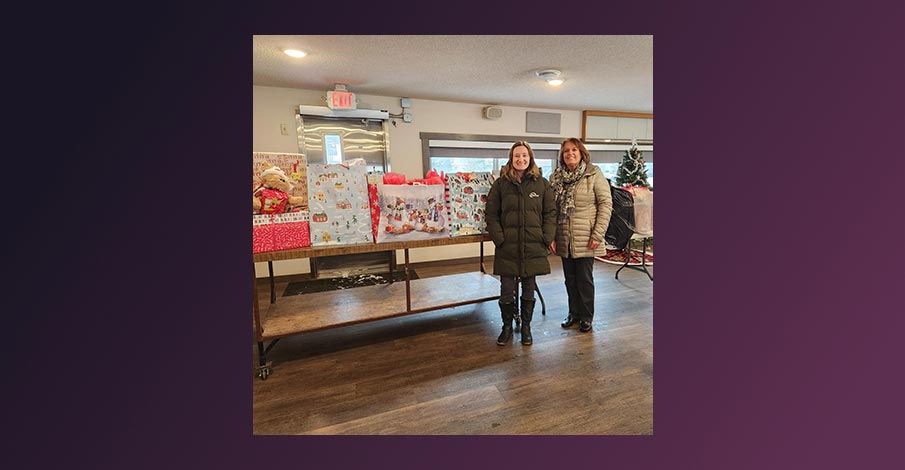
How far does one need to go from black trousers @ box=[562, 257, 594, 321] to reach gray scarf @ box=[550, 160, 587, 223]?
1.15 ft

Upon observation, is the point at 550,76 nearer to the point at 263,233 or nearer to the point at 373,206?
the point at 373,206

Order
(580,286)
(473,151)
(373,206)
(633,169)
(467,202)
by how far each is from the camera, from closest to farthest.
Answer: (373,206), (467,202), (580,286), (473,151), (633,169)

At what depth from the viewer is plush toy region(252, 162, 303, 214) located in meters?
1.86

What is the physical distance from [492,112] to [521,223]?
2.88 meters

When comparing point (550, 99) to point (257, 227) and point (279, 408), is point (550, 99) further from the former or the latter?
point (279, 408)

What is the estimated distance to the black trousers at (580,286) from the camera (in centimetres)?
250

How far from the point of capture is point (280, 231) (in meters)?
1.91

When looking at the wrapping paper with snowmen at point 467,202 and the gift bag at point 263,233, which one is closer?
the gift bag at point 263,233

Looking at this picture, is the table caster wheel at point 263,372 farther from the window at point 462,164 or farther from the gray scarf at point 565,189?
the window at point 462,164

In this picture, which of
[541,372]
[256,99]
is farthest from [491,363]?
[256,99]

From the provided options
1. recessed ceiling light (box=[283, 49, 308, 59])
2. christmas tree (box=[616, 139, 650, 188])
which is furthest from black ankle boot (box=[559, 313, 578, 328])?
christmas tree (box=[616, 139, 650, 188])

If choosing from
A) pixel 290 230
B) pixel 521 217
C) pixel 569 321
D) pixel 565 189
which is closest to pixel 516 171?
pixel 521 217

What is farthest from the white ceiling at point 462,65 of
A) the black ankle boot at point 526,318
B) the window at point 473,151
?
the black ankle boot at point 526,318

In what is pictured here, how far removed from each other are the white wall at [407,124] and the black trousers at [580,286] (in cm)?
237
